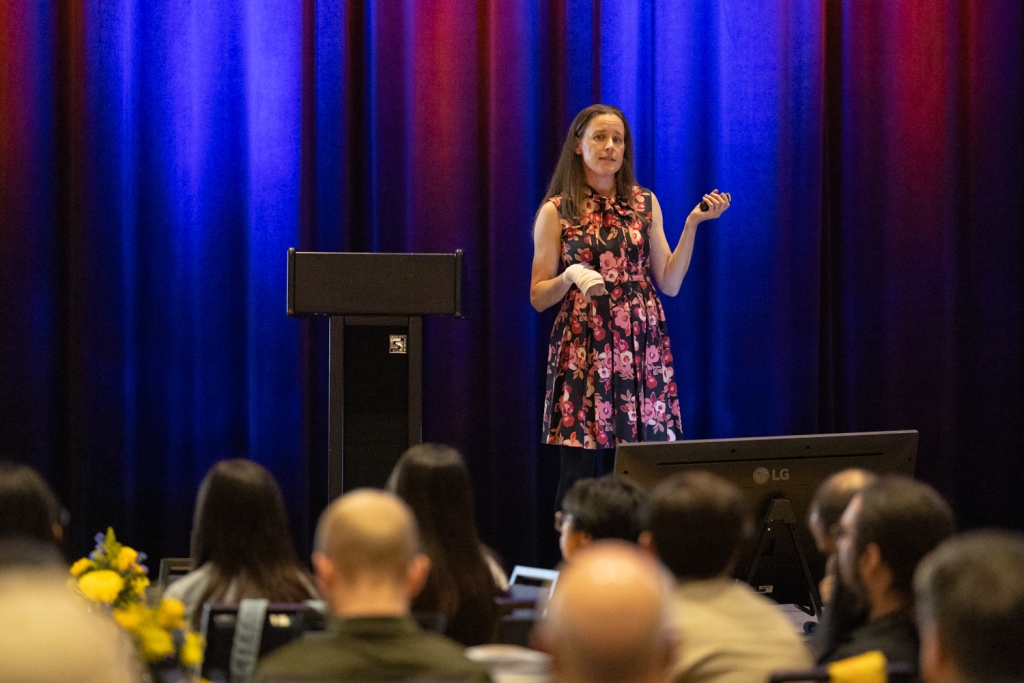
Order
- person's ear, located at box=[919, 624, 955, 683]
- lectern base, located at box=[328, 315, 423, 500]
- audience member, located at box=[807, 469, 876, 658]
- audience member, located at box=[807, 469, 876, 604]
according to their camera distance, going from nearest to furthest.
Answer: person's ear, located at box=[919, 624, 955, 683], audience member, located at box=[807, 469, 876, 658], audience member, located at box=[807, 469, 876, 604], lectern base, located at box=[328, 315, 423, 500]

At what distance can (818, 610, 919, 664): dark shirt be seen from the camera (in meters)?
1.76

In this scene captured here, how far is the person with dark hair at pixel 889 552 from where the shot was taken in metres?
1.81

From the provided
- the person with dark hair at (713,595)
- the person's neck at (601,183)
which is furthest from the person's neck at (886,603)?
the person's neck at (601,183)

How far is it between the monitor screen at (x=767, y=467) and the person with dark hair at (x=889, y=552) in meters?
0.71

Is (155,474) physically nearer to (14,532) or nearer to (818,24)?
(14,532)

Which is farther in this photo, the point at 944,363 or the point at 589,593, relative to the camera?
the point at 944,363

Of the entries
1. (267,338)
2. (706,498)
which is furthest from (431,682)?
(267,338)

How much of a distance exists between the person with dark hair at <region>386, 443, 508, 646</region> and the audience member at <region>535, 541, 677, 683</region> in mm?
1077

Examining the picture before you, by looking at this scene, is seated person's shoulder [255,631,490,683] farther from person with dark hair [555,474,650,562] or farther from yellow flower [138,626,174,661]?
person with dark hair [555,474,650,562]

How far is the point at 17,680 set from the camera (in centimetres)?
94

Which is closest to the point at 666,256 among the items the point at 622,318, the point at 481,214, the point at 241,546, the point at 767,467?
the point at 622,318

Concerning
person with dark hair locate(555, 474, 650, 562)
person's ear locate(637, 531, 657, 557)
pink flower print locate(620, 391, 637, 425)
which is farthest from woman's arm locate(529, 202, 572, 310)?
person's ear locate(637, 531, 657, 557)

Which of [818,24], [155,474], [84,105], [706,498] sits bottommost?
[155,474]

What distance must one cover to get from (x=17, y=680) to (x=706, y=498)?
1186 mm
